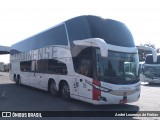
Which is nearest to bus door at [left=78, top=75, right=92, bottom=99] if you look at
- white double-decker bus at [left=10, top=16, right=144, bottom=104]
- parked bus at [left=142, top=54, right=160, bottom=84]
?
white double-decker bus at [left=10, top=16, right=144, bottom=104]

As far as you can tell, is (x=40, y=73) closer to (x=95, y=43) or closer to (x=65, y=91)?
(x=65, y=91)

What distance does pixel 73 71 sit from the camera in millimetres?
12625

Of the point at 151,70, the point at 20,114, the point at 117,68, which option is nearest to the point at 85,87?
the point at 117,68

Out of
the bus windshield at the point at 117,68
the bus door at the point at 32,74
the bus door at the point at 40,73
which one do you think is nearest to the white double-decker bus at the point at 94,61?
the bus windshield at the point at 117,68

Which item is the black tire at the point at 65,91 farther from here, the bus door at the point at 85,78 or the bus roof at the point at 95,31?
the bus roof at the point at 95,31

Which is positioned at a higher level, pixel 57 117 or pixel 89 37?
pixel 89 37

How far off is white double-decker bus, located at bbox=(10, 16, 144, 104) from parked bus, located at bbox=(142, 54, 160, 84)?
15.9 m

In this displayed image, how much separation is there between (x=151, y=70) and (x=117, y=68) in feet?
60.5

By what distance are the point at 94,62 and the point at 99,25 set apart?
5.61ft

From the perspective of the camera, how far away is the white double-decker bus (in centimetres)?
1103

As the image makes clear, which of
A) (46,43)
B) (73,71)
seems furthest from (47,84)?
(73,71)

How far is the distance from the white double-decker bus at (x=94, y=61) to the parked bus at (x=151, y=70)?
1589 centimetres

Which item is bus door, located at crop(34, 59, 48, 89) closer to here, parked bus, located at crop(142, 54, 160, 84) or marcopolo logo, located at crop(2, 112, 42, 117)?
marcopolo logo, located at crop(2, 112, 42, 117)

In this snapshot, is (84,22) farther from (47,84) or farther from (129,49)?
(47,84)
